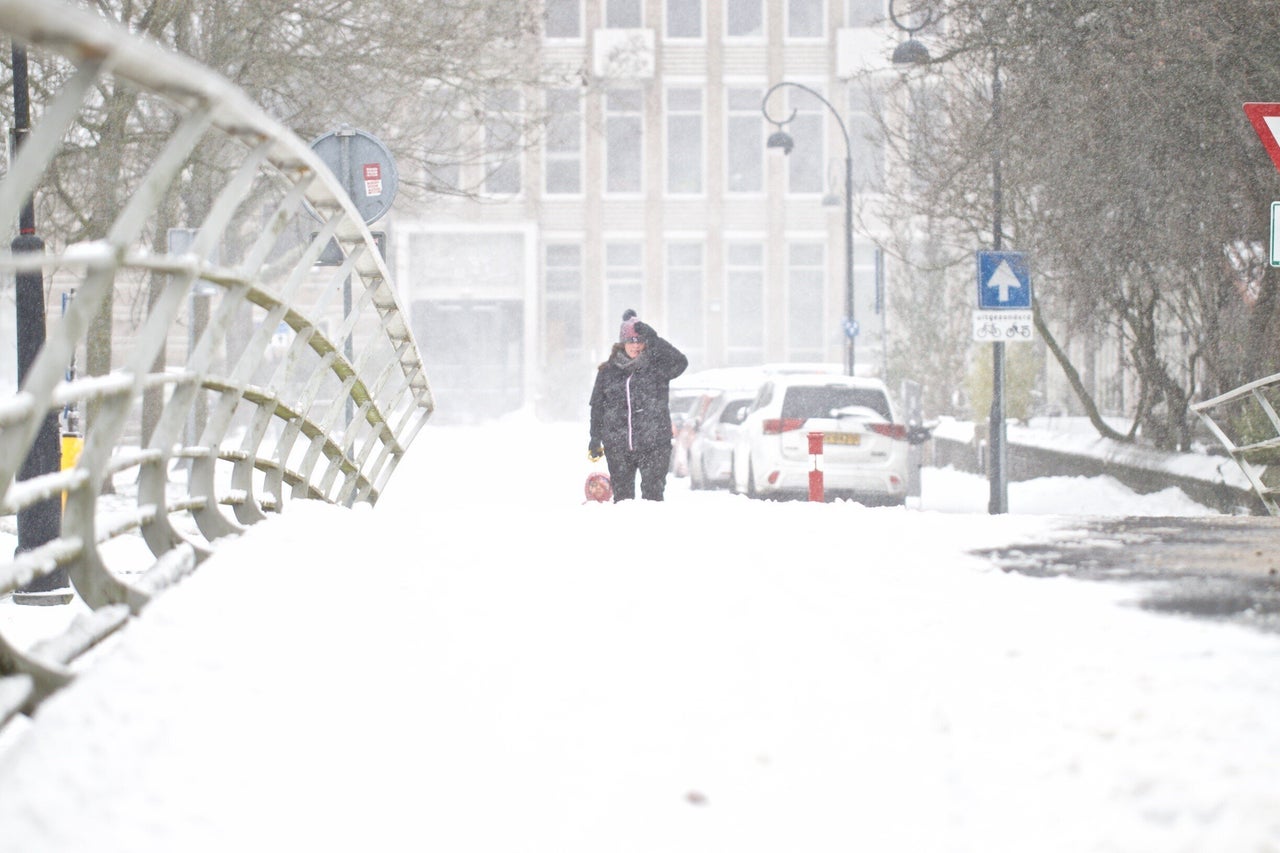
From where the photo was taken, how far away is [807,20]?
46188 millimetres

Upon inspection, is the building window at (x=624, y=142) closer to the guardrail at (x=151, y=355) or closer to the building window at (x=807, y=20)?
the building window at (x=807, y=20)

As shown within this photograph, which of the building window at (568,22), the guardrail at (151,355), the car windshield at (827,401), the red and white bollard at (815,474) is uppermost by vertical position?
the building window at (568,22)

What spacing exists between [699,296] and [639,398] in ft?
114

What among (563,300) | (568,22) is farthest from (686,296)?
(568,22)

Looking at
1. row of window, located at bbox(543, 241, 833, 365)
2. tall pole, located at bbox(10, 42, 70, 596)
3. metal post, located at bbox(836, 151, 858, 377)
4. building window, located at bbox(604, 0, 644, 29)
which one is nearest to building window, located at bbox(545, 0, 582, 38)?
building window, located at bbox(604, 0, 644, 29)

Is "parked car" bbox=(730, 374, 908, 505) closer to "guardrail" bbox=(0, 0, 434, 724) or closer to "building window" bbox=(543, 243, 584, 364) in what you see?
"guardrail" bbox=(0, 0, 434, 724)

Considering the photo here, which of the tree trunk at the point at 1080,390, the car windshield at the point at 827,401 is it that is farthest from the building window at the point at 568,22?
the car windshield at the point at 827,401

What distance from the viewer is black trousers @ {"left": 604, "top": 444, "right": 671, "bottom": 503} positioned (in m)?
11.8

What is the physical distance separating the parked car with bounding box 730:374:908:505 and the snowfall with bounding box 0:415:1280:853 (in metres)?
11.7

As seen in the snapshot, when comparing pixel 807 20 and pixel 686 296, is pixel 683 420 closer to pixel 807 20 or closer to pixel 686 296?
pixel 686 296

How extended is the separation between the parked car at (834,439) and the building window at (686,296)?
28454 mm

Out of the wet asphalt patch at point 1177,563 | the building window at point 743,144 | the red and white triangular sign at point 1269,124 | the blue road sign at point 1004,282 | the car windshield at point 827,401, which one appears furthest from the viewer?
the building window at point 743,144

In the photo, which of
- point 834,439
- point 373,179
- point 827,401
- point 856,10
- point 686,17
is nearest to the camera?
point 373,179

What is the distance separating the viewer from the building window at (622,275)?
46.4 metres
